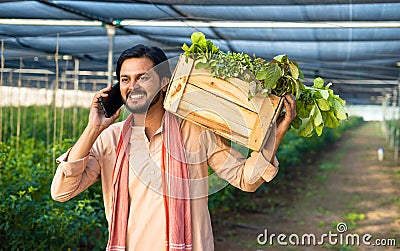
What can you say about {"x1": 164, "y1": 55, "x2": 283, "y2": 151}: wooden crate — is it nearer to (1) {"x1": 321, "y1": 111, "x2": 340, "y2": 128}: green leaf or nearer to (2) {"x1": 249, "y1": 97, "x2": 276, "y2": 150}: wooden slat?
(2) {"x1": 249, "y1": 97, "x2": 276, "y2": 150}: wooden slat

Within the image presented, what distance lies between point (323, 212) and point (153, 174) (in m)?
6.32

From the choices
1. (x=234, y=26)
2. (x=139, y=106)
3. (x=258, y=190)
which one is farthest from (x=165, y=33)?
(x=139, y=106)

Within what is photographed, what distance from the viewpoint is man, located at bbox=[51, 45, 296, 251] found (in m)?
2.01

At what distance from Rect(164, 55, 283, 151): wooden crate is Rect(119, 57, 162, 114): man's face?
0.20ft

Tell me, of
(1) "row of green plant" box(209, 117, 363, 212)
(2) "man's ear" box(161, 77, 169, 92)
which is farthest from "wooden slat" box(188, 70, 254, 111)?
(1) "row of green plant" box(209, 117, 363, 212)

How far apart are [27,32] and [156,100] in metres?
6.60

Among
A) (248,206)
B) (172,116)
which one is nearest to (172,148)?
(172,116)

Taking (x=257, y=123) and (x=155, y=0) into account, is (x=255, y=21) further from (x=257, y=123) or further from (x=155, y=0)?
(x=257, y=123)

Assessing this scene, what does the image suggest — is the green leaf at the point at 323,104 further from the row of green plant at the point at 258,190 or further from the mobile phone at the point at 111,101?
the row of green plant at the point at 258,190

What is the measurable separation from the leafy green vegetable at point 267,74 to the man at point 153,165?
76 mm

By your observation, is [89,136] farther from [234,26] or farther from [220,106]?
[234,26]

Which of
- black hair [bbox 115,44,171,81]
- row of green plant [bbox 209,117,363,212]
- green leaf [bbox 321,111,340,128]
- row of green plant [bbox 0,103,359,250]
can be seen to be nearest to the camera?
black hair [bbox 115,44,171,81]

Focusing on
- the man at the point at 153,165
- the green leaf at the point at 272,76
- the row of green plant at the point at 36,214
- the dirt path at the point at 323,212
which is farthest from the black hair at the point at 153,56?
the dirt path at the point at 323,212

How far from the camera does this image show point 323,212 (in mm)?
8047
